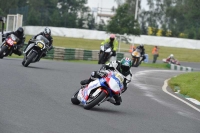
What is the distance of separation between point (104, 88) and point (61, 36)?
196 feet

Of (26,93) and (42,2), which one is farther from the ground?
(42,2)

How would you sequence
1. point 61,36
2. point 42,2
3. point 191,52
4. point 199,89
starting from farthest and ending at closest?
point 42,2 < point 61,36 < point 191,52 < point 199,89

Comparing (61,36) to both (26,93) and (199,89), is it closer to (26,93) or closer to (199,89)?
(199,89)

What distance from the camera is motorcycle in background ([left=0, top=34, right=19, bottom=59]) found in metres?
23.3

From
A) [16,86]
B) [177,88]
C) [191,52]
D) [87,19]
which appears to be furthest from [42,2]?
[16,86]

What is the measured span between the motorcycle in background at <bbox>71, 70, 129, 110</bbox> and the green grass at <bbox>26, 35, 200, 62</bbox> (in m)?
47.9

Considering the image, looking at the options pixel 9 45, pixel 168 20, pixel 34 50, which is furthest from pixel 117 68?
pixel 168 20

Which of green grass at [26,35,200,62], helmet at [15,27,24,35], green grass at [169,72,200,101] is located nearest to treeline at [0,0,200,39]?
green grass at [26,35,200,62]

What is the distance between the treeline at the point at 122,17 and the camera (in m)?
55.8

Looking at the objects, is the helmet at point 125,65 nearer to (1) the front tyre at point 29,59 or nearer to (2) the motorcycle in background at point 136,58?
(1) the front tyre at point 29,59

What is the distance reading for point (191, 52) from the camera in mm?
64688

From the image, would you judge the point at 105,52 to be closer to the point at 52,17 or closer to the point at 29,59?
the point at 29,59

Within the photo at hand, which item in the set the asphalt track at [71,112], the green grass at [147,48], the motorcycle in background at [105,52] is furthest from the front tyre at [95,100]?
the green grass at [147,48]

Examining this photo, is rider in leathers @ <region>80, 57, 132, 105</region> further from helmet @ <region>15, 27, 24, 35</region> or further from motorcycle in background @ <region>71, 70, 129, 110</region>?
helmet @ <region>15, 27, 24, 35</region>
